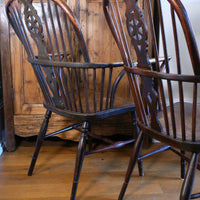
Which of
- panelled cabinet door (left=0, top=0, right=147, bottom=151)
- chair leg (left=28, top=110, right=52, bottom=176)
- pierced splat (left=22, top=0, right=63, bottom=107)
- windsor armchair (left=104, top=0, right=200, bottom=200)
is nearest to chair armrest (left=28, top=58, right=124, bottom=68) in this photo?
pierced splat (left=22, top=0, right=63, bottom=107)

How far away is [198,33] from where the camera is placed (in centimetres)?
204

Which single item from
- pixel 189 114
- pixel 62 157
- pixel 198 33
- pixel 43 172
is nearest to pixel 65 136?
pixel 62 157

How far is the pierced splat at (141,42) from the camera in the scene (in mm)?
1009

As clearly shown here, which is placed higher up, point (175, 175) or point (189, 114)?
point (189, 114)

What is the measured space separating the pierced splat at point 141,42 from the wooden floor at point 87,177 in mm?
600

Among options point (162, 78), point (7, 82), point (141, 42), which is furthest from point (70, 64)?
point (7, 82)

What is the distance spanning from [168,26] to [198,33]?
0.76 feet

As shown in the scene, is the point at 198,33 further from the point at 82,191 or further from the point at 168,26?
the point at 82,191

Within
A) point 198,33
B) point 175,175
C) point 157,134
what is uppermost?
point 198,33

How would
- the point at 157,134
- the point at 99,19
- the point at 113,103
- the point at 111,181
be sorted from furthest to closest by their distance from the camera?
the point at 99,19
the point at 111,181
the point at 113,103
the point at 157,134

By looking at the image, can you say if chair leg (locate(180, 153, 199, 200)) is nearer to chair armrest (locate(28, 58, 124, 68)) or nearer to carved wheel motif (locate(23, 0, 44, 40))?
chair armrest (locate(28, 58, 124, 68))

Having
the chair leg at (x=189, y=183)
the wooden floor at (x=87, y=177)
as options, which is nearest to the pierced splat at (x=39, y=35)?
the wooden floor at (x=87, y=177)

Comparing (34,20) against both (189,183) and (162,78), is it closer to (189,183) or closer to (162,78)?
(162,78)

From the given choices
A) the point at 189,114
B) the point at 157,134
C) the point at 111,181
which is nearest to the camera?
the point at 157,134
